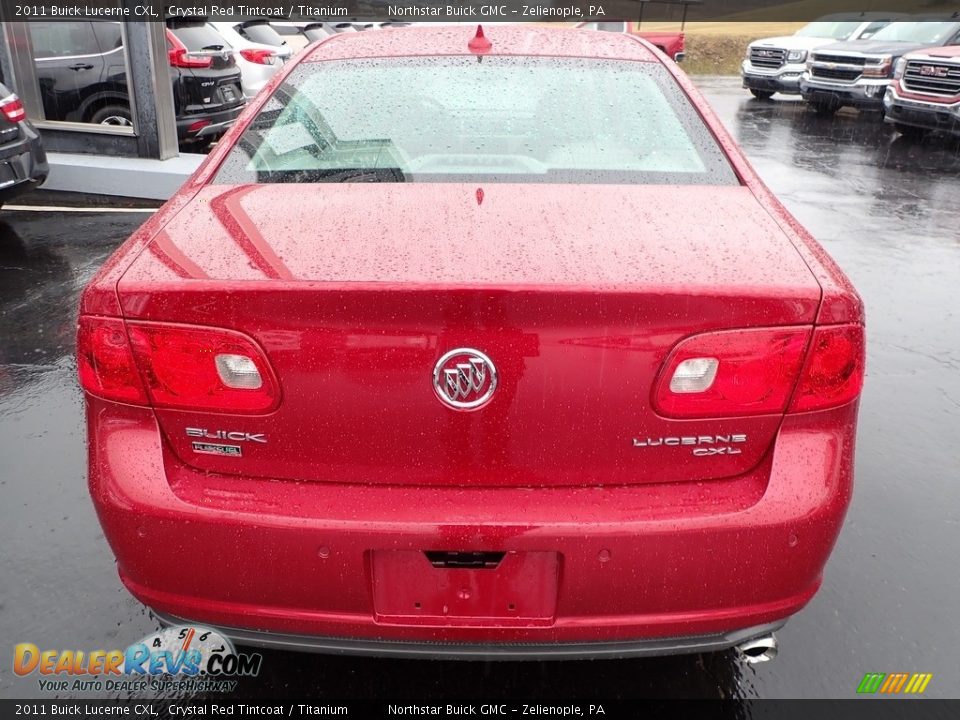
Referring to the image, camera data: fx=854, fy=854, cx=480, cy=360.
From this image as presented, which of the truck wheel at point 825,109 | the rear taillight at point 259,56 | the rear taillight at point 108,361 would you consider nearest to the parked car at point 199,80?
the rear taillight at point 259,56

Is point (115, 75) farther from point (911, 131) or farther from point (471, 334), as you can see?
point (911, 131)

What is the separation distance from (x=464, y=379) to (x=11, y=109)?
6.33 meters

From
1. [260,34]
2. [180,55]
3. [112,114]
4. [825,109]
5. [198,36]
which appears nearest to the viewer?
[112,114]

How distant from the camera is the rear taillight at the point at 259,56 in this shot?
11.3 meters

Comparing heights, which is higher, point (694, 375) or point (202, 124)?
point (694, 375)

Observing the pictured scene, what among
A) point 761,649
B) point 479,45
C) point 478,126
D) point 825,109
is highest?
point 479,45

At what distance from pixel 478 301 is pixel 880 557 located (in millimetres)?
2048

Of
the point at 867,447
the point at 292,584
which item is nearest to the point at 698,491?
the point at 292,584

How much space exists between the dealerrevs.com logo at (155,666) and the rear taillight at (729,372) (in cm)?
146

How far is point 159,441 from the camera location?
1.89m

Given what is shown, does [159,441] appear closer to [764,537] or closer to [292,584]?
[292,584]

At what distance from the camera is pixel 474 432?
1787mm

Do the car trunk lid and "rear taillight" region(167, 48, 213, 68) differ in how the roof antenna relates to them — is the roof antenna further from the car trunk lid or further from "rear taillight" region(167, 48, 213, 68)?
"rear taillight" region(167, 48, 213, 68)

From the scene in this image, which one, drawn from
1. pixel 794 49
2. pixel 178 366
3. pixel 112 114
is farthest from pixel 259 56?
pixel 178 366
